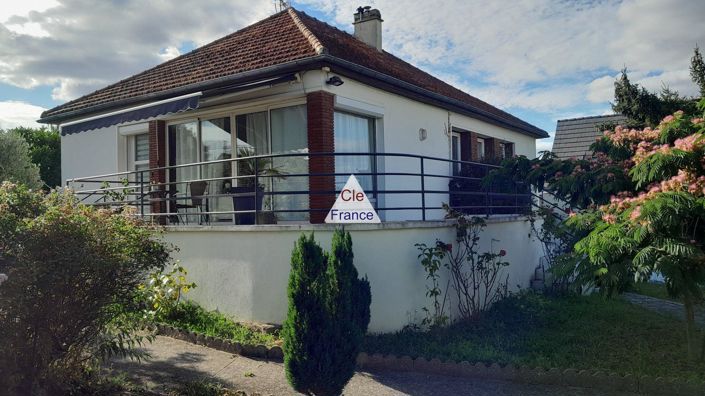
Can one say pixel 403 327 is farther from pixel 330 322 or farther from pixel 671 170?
pixel 671 170

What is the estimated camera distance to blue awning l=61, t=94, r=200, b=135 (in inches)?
373

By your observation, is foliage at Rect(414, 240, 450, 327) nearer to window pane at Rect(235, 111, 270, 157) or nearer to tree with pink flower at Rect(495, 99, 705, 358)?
tree with pink flower at Rect(495, 99, 705, 358)

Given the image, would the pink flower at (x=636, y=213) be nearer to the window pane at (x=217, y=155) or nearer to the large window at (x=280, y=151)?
the large window at (x=280, y=151)

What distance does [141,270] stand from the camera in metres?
5.54

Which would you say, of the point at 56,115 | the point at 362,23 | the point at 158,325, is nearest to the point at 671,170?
the point at 158,325

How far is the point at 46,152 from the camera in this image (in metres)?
23.6

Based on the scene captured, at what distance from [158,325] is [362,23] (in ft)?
35.7

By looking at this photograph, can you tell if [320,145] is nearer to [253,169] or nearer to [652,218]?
[253,169]

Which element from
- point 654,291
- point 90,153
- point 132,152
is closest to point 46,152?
point 90,153

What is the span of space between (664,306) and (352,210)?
23.1ft

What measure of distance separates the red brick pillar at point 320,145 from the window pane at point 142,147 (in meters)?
5.72

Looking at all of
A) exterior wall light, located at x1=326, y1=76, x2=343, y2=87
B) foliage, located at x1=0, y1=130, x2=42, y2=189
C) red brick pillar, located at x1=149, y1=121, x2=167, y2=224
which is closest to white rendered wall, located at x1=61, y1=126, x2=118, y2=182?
red brick pillar, located at x1=149, y1=121, x2=167, y2=224

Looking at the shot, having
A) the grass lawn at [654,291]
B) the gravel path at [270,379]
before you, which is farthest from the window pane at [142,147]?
the grass lawn at [654,291]

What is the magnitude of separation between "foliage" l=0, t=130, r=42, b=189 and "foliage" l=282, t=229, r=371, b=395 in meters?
14.5
